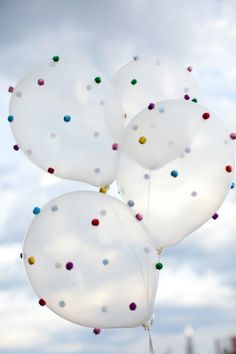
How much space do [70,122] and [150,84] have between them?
75cm

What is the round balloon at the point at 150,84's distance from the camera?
428 centimetres

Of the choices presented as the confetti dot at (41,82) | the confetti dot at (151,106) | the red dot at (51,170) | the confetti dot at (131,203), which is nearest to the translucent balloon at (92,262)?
the confetti dot at (131,203)

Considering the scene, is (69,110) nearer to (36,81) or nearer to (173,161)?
(36,81)

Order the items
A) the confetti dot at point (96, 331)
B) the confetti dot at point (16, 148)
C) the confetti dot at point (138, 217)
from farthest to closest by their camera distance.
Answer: the confetti dot at point (16, 148), the confetti dot at point (138, 217), the confetti dot at point (96, 331)

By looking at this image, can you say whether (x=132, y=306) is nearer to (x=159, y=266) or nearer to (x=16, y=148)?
(x=159, y=266)

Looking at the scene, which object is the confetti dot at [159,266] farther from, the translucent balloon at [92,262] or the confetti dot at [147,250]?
the confetti dot at [147,250]

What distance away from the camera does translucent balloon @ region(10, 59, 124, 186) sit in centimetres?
396

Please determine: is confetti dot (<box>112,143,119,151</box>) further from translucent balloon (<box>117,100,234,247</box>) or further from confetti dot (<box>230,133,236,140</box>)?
confetti dot (<box>230,133,236,140</box>)

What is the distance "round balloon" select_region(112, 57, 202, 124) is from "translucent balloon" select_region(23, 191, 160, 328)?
860 mm

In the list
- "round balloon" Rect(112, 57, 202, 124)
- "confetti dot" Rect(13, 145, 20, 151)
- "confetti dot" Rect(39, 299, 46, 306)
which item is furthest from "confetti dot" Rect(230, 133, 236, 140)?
"confetti dot" Rect(39, 299, 46, 306)

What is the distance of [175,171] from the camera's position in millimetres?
3846

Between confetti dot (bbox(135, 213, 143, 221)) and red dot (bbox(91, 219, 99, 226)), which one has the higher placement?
confetti dot (bbox(135, 213, 143, 221))

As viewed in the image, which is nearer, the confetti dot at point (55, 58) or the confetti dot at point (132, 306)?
the confetti dot at point (132, 306)

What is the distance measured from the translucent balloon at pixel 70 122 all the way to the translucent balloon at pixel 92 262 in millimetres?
256
